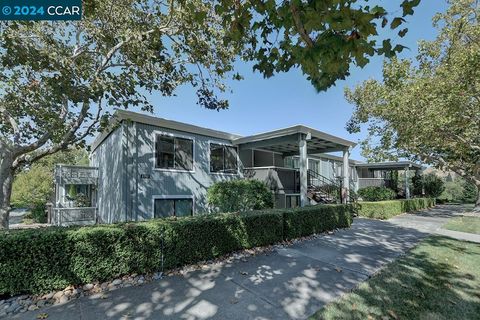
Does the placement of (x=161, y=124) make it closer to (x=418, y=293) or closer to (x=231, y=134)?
(x=231, y=134)

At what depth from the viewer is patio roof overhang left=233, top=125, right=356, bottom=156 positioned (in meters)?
11.6

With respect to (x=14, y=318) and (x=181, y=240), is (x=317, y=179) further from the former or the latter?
(x=14, y=318)

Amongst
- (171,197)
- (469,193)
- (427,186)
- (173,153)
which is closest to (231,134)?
(173,153)

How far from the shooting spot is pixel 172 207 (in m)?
11.2

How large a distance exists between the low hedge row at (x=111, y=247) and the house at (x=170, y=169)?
4963mm

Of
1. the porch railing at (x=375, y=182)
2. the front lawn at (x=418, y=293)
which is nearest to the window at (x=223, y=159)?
the front lawn at (x=418, y=293)

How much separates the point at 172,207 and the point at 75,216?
5988 millimetres

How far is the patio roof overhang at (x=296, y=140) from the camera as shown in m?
11.6

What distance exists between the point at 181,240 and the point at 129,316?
6.67 ft

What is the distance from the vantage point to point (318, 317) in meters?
3.66

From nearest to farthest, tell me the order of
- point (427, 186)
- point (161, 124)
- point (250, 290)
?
point (250, 290)
point (161, 124)
point (427, 186)

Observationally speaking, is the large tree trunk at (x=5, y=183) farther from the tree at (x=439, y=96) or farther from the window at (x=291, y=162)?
the tree at (x=439, y=96)

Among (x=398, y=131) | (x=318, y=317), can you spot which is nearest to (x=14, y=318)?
(x=318, y=317)

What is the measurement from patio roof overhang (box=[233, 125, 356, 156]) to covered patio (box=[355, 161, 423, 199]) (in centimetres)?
1241
